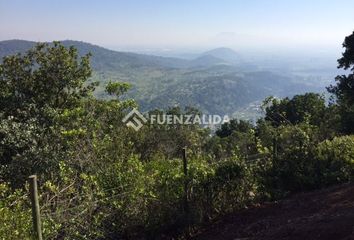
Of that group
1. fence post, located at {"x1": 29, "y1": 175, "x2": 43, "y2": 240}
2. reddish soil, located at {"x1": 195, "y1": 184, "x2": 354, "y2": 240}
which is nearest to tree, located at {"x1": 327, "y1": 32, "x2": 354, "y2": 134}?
reddish soil, located at {"x1": 195, "y1": 184, "x2": 354, "y2": 240}

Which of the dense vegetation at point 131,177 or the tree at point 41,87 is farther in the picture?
the tree at point 41,87

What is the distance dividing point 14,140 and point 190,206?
7.65 metres

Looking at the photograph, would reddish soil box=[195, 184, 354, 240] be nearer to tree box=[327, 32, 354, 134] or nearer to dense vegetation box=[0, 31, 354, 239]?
dense vegetation box=[0, 31, 354, 239]

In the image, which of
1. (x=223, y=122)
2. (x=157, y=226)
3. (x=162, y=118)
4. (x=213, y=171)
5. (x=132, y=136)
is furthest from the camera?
(x=223, y=122)

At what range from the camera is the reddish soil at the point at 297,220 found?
563 centimetres

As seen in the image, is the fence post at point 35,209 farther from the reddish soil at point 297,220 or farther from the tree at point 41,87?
the tree at point 41,87

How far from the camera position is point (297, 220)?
660 cm

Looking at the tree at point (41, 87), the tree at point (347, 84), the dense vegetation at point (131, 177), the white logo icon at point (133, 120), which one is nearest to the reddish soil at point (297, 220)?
the dense vegetation at point (131, 177)

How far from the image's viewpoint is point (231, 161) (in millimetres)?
7988

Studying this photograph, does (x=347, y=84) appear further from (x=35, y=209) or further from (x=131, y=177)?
(x=35, y=209)

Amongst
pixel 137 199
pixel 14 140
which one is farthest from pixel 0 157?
pixel 137 199

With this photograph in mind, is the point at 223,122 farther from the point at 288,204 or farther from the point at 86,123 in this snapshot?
the point at 288,204

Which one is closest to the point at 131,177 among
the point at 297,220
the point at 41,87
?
the point at 297,220

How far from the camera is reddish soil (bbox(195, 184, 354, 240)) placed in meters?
5.63
